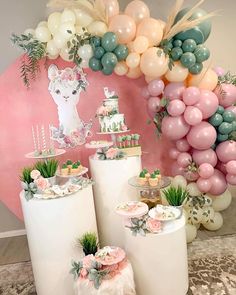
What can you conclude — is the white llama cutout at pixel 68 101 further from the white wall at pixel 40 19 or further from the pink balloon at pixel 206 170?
the pink balloon at pixel 206 170

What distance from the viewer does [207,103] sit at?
245cm

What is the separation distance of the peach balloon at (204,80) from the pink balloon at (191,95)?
144mm

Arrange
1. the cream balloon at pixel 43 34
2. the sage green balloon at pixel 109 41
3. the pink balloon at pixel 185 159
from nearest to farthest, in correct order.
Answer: the sage green balloon at pixel 109 41 < the cream balloon at pixel 43 34 < the pink balloon at pixel 185 159

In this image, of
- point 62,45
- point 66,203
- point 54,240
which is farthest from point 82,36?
point 54,240

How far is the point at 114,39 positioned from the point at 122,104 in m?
0.78

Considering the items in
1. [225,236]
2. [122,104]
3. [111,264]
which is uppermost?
[122,104]

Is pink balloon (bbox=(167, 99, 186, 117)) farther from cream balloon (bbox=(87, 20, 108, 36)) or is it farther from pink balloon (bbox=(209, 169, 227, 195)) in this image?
cream balloon (bbox=(87, 20, 108, 36))

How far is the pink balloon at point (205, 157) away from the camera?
2.61 meters

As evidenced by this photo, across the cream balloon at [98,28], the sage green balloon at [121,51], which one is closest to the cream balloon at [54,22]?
the cream balloon at [98,28]

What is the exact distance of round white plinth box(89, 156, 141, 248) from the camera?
8.07 feet

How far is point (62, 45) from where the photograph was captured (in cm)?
250

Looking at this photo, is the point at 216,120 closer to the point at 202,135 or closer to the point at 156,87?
the point at 202,135

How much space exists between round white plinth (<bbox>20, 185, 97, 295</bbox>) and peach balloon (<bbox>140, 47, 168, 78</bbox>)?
3.57 ft

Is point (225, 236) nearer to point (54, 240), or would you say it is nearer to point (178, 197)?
point (178, 197)
